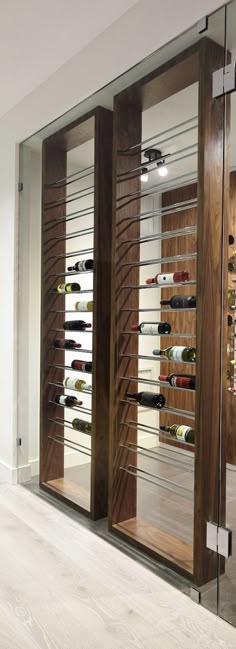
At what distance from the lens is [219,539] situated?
179 centimetres

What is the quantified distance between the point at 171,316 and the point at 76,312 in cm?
64

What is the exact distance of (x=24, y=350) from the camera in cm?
312

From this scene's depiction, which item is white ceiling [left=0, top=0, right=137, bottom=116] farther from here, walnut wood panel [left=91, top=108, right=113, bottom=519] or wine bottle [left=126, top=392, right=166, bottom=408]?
wine bottle [left=126, top=392, right=166, bottom=408]

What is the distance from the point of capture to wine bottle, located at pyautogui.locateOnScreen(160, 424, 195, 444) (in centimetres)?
195

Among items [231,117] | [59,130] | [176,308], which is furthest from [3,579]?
[59,130]

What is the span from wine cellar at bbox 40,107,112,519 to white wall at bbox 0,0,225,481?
18 centimetres

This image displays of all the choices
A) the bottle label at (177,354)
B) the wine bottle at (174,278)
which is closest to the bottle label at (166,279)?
the wine bottle at (174,278)

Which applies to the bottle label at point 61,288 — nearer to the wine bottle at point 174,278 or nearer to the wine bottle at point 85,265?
the wine bottle at point 85,265

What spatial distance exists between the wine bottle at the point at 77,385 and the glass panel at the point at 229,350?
0.98 meters

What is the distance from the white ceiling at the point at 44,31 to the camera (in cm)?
212

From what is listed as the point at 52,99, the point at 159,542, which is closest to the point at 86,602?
the point at 159,542

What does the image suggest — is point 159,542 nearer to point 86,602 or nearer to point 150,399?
point 86,602

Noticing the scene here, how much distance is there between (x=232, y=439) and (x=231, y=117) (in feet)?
4.00

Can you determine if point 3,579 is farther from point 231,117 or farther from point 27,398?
point 231,117
